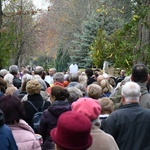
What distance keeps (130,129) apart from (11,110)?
54.6 inches

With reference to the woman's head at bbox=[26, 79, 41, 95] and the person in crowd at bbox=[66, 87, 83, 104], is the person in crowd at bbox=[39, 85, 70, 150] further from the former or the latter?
the person in crowd at bbox=[66, 87, 83, 104]

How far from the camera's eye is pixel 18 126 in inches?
177

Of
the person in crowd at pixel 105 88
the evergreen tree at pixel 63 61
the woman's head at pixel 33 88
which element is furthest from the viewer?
the evergreen tree at pixel 63 61

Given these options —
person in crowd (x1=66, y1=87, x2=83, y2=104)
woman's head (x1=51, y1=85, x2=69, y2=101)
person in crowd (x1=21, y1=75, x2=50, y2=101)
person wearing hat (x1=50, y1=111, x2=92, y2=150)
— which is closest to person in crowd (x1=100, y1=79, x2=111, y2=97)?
person in crowd (x1=21, y1=75, x2=50, y2=101)

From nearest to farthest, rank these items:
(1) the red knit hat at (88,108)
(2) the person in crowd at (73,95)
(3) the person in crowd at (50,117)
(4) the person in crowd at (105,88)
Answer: (1) the red knit hat at (88,108)
(3) the person in crowd at (50,117)
(2) the person in crowd at (73,95)
(4) the person in crowd at (105,88)

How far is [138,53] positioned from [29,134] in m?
9.23

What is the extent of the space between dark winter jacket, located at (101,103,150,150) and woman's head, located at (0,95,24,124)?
40.3 inches

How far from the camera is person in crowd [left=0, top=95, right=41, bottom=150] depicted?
4.45 meters

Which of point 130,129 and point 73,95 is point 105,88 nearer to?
point 73,95

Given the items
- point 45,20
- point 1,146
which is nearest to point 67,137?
point 1,146

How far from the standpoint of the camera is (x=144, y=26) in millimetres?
12938

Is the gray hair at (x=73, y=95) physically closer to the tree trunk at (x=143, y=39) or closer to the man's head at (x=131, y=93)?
the man's head at (x=131, y=93)

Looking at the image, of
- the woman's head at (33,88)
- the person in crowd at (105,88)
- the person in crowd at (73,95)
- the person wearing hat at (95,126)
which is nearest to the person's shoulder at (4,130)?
the person wearing hat at (95,126)

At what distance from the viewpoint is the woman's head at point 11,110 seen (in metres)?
4.46
